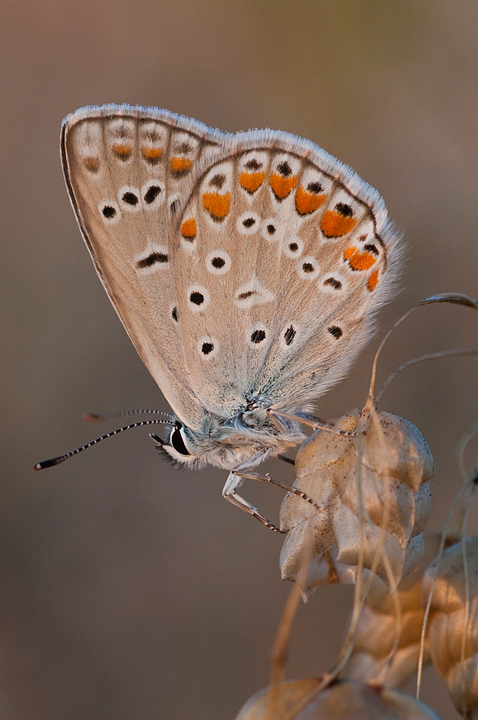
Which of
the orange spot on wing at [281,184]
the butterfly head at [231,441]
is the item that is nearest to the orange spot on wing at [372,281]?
the orange spot on wing at [281,184]

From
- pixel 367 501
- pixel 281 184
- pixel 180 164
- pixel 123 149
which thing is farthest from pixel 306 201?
pixel 367 501

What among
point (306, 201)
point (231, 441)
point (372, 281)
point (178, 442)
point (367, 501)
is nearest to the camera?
point (367, 501)

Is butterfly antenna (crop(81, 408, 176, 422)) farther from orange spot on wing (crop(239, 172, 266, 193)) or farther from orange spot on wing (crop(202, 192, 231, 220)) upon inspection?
orange spot on wing (crop(239, 172, 266, 193))

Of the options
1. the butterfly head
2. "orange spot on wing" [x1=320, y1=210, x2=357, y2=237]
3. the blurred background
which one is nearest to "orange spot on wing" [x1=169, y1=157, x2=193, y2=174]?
"orange spot on wing" [x1=320, y1=210, x2=357, y2=237]

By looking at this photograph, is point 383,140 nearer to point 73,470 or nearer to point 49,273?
point 49,273

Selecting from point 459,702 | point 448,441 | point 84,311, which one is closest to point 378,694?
point 459,702

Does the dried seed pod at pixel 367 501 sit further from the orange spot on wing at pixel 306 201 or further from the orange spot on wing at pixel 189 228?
the orange spot on wing at pixel 189 228

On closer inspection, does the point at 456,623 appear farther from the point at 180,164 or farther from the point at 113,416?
the point at 180,164
